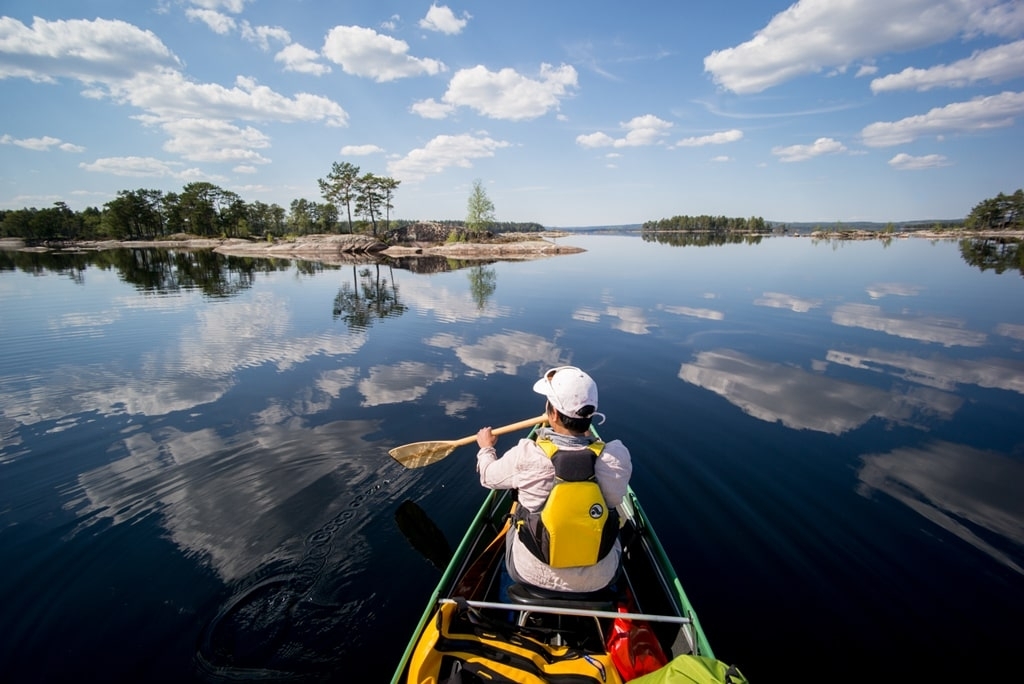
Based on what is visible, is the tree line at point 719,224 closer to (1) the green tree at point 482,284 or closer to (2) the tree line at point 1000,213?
(2) the tree line at point 1000,213

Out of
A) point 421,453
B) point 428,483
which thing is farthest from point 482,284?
point 428,483

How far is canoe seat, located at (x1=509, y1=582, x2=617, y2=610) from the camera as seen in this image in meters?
3.25

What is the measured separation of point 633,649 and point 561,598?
0.62 metres

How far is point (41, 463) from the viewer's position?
23.4ft

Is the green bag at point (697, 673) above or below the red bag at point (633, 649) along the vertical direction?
above

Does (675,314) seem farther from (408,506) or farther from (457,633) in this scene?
(457,633)

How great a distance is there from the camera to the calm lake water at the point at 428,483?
4.32 metres

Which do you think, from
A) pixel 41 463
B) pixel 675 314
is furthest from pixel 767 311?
pixel 41 463

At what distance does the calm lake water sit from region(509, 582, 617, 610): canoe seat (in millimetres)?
1817

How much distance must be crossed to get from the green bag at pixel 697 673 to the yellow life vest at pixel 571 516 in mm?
899

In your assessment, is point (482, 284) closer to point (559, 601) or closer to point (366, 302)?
point (366, 302)

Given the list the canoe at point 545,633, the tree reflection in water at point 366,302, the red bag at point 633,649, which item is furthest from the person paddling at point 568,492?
the tree reflection in water at point 366,302

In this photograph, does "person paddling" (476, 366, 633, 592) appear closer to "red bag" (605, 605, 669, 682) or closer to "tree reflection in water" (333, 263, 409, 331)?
"red bag" (605, 605, 669, 682)

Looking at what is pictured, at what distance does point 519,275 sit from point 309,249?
147 ft
